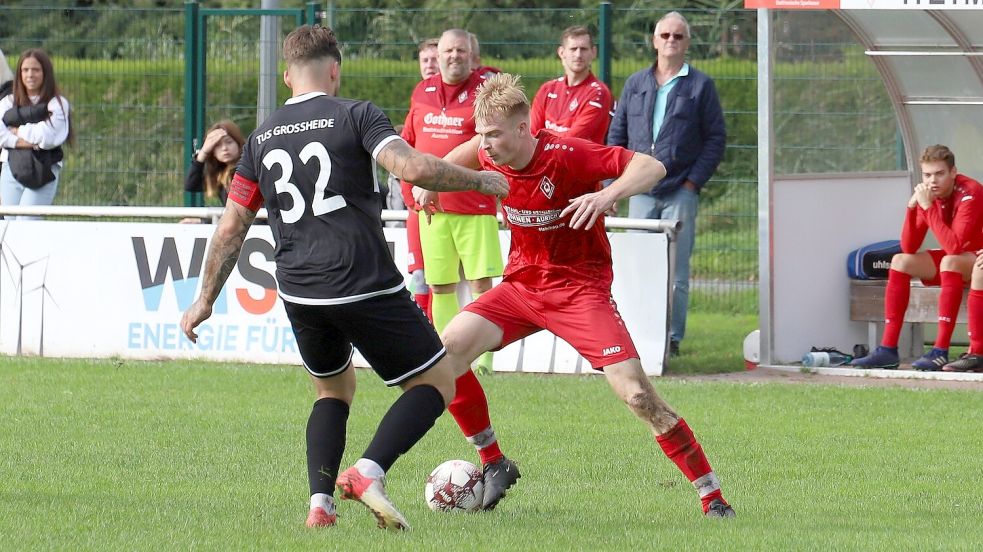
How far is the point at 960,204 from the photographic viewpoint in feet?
37.3

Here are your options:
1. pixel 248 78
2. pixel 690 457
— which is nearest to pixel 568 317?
pixel 690 457

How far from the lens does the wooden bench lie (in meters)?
11.8

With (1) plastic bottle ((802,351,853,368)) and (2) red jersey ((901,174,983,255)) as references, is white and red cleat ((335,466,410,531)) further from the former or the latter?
(2) red jersey ((901,174,983,255))

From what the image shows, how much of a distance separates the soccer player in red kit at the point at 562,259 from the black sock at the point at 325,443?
2.41ft

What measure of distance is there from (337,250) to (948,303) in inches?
267

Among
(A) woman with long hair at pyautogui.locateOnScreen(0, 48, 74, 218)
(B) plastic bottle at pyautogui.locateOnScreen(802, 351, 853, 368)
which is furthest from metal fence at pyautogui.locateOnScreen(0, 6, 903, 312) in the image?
(B) plastic bottle at pyautogui.locateOnScreen(802, 351, 853, 368)

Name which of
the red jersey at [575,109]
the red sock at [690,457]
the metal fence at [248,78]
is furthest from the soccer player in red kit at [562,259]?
the metal fence at [248,78]

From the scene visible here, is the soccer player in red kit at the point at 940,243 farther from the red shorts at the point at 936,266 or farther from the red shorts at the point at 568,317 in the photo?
the red shorts at the point at 568,317

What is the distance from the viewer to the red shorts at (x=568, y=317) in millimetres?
6598

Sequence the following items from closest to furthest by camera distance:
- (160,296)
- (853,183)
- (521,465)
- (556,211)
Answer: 1. (556,211)
2. (521,465)
3. (160,296)
4. (853,183)

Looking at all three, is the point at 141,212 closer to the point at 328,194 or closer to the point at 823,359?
the point at 823,359

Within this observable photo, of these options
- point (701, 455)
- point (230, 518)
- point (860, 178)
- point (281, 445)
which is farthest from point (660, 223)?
point (230, 518)

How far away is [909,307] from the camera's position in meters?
11.9

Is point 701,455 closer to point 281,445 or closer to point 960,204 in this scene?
point 281,445
